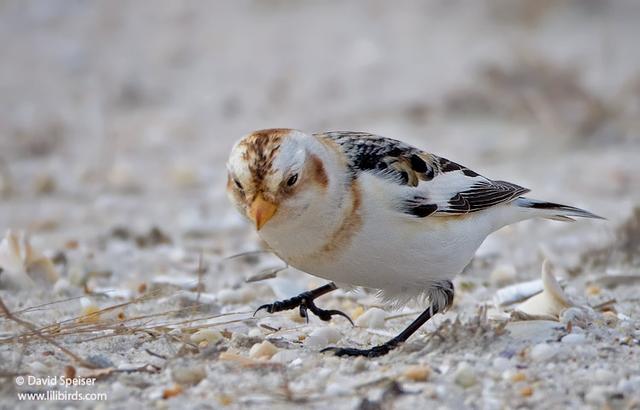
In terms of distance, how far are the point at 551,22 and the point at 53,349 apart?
8445mm

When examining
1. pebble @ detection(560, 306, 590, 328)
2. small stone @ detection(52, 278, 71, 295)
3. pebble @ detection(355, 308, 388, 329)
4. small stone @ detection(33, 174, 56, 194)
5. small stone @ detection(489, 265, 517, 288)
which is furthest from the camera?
small stone @ detection(33, 174, 56, 194)

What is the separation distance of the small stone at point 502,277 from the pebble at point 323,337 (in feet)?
4.94

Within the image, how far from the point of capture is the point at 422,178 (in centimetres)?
431

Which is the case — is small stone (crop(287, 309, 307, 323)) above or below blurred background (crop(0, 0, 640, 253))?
below

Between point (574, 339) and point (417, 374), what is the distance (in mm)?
706

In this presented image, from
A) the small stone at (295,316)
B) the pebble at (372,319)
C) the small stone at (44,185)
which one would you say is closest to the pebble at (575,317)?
the pebble at (372,319)

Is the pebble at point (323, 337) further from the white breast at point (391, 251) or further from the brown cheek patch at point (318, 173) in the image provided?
the brown cheek patch at point (318, 173)

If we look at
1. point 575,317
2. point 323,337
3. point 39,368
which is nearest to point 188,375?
point 39,368

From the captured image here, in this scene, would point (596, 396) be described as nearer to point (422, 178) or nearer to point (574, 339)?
point (574, 339)

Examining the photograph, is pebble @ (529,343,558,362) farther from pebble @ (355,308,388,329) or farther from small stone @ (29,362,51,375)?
small stone @ (29,362,51,375)

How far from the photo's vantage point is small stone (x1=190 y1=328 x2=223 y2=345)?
4.00 metres

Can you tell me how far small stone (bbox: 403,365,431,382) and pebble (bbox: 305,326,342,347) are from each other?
73 centimetres

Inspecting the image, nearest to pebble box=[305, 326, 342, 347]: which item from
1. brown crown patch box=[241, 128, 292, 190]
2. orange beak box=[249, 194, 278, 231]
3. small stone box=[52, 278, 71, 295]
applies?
orange beak box=[249, 194, 278, 231]

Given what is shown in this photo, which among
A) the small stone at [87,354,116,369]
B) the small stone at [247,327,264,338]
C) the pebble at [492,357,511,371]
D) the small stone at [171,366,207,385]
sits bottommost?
the small stone at [247,327,264,338]
